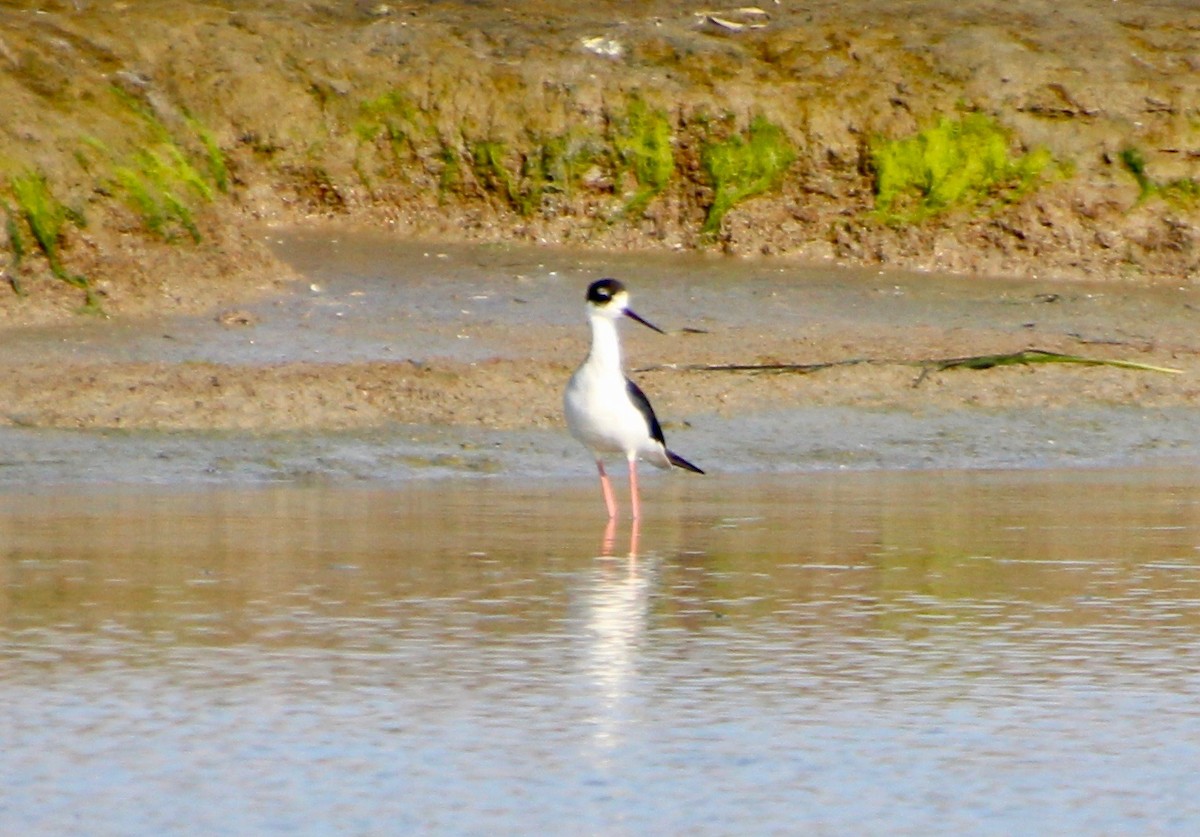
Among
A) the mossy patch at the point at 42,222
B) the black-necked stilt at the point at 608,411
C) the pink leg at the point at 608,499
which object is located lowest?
the pink leg at the point at 608,499

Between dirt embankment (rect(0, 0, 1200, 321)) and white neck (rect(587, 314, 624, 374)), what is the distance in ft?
20.2

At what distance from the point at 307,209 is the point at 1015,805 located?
13.0 meters

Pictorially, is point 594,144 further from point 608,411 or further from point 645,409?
point 608,411

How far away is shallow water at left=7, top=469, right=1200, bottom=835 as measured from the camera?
450 centimetres

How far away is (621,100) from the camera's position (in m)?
17.5

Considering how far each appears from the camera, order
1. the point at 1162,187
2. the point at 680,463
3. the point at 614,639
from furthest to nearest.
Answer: the point at 1162,187 < the point at 680,463 < the point at 614,639

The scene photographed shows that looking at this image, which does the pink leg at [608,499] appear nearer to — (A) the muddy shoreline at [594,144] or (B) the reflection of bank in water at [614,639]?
(B) the reflection of bank in water at [614,639]

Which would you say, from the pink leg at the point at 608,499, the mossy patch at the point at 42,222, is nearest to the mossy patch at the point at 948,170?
the mossy patch at the point at 42,222

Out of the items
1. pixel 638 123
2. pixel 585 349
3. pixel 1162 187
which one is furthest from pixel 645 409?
pixel 1162 187

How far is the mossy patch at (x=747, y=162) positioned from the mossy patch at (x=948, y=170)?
0.73m

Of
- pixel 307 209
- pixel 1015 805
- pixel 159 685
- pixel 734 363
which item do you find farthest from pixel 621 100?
pixel 1015 805

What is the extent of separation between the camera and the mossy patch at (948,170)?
17.3m

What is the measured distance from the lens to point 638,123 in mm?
17422

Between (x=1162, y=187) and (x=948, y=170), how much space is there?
1.62 m
